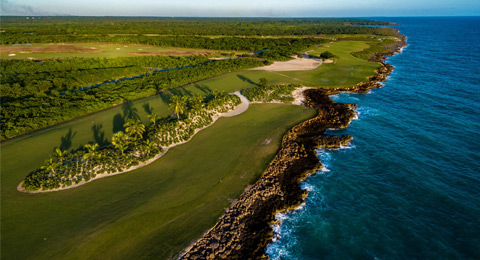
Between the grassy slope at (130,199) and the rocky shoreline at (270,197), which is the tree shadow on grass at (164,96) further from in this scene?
the rocky shoreline at (270,197)

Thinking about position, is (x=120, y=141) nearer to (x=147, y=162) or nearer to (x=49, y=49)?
(x=147, y=162)

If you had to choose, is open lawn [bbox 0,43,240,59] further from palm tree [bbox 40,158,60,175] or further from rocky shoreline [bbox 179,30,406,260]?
palm tree [bbox 40,158,60,175]

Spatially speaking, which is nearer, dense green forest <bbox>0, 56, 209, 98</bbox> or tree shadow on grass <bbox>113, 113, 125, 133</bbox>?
tree shadow on grass <bbox>113, 113, 125, 133</bbox>

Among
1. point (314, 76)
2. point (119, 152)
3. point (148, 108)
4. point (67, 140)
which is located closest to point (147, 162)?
point (119, 152)

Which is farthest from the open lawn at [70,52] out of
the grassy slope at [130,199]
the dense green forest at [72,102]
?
the grassy slope at [130,199]

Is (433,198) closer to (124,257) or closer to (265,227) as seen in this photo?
(265,227)

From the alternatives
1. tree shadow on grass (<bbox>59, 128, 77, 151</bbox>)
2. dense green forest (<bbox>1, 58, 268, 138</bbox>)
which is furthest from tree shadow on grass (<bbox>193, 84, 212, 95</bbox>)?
tree shadow on grass (<bbox>59, 128, 77, 151</bbox>)
